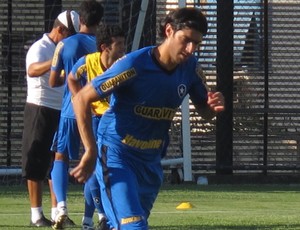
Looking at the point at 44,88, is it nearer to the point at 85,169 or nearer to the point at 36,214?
the point at 36,214

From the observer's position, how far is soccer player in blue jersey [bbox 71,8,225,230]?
578cm

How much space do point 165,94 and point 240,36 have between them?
9051 mm

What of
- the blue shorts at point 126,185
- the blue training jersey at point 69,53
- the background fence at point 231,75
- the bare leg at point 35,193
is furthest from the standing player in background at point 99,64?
the background fence at point 231,75

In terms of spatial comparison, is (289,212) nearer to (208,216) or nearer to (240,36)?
(208,216)

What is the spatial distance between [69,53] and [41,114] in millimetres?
963

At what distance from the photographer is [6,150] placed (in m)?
14.5

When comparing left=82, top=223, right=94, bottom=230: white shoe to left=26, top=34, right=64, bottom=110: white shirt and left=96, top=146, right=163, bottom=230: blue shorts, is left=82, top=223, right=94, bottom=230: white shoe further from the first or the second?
left=96, top=146, right=163, bottom=230: blue shorts

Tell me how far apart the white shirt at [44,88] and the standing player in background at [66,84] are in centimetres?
45

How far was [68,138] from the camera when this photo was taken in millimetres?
8719

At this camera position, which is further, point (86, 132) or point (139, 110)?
point (139, 110)

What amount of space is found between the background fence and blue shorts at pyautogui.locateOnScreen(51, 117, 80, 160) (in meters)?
5.46

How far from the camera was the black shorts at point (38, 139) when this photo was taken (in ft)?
30.5

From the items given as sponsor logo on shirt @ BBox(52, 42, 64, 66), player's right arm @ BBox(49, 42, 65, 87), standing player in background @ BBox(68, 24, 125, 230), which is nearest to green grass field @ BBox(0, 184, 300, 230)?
standing player in background @ BBox(68, 24, 125, 230)

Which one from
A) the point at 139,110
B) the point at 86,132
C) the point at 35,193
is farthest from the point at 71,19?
A: the point at 86,132
